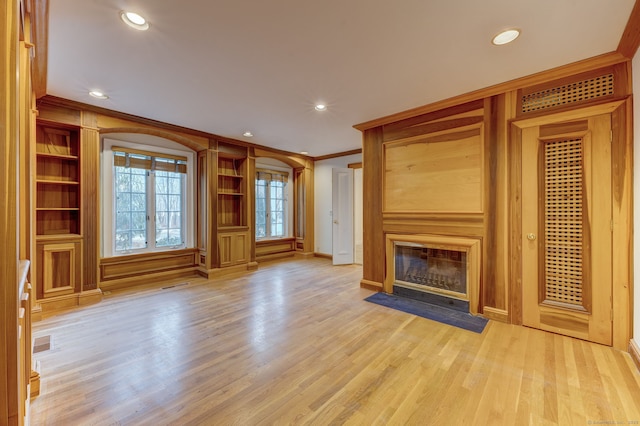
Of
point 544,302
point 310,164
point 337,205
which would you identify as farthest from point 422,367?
point 310,164

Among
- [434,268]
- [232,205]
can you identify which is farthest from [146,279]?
[434,268]

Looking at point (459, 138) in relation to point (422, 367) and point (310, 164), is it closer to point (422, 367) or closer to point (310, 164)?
point (422, 367)

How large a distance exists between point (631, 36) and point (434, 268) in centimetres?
265

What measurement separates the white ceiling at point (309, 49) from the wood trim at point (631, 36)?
0.15 feet

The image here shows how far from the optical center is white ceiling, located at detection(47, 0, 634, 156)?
1.80 meters

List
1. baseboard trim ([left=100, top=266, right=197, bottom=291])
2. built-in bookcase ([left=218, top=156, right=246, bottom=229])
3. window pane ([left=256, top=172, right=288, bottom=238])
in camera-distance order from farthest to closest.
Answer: window pane ([left=256, top=172, right=288, bottom=238]), built-in bookcase ([left=218, top=156, right=246, bottom=229]), baseboard trim ([left=100, top=266, right=197, bottom=291])

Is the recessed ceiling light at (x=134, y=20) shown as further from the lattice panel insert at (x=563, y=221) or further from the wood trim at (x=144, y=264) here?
the lattice panel insert at (x=563, y=221)

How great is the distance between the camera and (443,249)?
11.2 ft

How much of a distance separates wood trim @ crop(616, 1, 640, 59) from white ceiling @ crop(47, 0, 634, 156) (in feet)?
0.15

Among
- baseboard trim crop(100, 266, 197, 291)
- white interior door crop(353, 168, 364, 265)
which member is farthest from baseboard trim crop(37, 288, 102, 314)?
white interior door crop(353, 168, 364, 265)

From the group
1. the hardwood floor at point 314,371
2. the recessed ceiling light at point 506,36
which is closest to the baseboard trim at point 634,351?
the hardwood floor at point 314,371

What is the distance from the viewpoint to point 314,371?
6.77ft

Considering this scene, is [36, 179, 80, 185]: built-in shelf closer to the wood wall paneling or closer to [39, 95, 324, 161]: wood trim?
[39, 95, 324, 161]: wood trim

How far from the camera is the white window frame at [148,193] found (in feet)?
13.8
